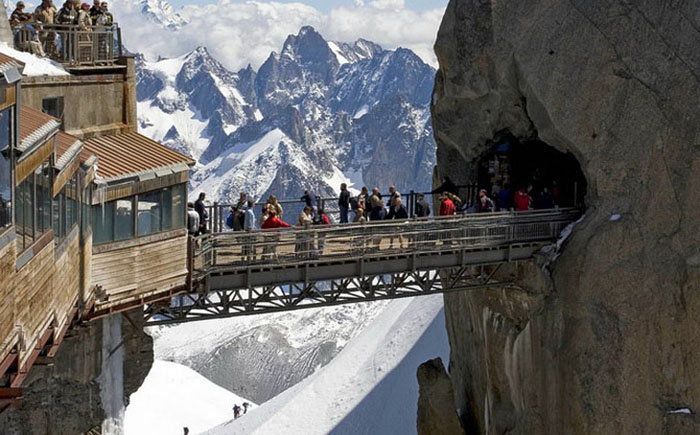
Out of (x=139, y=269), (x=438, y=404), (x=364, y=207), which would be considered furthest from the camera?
(x=438, y=404)

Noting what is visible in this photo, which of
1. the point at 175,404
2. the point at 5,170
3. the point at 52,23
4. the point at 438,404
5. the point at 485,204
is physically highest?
the point at 52,23

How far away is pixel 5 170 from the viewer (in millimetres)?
16094

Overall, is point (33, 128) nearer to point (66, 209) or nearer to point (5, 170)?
point (5, 170)

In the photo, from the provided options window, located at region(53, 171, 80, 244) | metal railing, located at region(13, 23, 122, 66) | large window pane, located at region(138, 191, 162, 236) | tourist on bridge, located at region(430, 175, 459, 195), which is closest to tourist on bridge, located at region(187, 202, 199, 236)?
large window pane, located at region(138, 191, 162, 236)

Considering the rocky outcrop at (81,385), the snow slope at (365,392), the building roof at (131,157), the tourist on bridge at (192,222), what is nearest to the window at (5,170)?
the building roof at (131,157)

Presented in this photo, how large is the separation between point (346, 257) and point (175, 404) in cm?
8376

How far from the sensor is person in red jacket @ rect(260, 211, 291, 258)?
33500 mm

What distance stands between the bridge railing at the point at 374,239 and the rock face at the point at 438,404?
879 centimetres

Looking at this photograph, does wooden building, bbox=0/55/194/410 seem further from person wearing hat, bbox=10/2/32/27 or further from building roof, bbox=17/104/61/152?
person wearing hat, bbox=10/2/32/27

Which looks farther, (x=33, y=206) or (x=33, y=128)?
(x=33, y=128)

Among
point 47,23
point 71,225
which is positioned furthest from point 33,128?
point 47,23

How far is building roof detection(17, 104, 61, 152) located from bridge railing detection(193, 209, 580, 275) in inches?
447

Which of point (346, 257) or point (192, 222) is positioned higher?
point (192, 222)

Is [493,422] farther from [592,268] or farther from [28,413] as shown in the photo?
[28,413]
